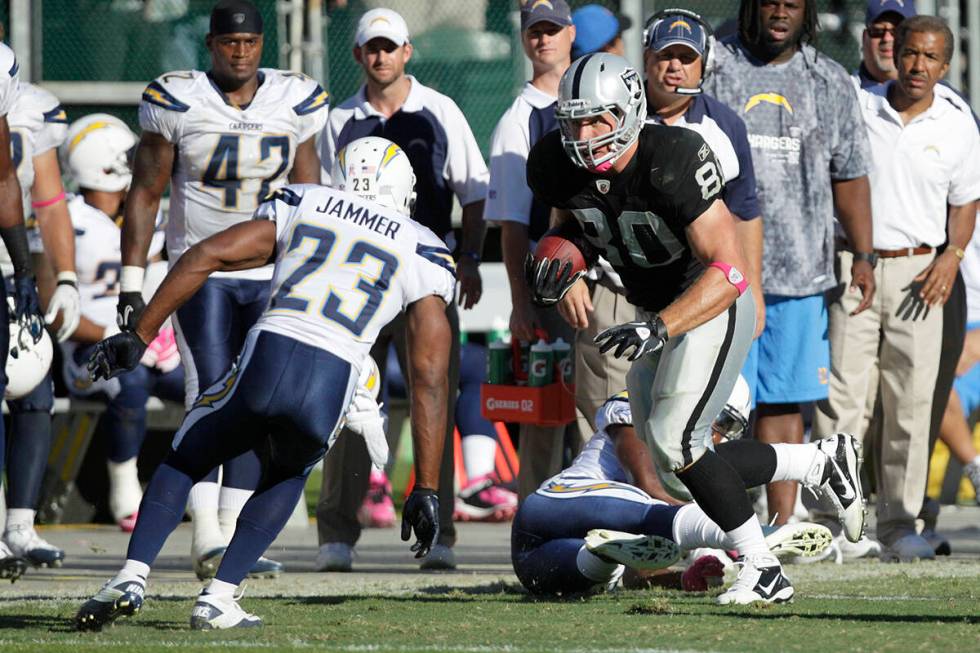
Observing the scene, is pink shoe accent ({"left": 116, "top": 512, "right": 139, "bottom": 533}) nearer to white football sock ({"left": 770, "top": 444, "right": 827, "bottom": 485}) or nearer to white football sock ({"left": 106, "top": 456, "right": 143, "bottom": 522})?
white football sock ({"left": 106, "top": 456, "right": 143, "bottom": 522})

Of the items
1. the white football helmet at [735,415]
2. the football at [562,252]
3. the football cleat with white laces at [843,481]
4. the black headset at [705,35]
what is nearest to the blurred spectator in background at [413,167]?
the black headset at [705,35]

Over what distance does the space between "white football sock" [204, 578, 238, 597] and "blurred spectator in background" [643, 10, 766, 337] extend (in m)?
2.41

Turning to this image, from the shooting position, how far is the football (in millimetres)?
5707

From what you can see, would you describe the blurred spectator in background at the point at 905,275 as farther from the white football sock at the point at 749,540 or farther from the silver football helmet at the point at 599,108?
the silver football helmet at the point at 599,108

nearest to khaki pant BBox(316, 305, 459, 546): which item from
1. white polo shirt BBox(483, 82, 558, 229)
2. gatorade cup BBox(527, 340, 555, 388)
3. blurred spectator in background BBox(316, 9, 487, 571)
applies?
blurred spectator in background BBox(316, 9, 487, 571)

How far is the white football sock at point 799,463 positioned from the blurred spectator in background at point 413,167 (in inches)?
72.9

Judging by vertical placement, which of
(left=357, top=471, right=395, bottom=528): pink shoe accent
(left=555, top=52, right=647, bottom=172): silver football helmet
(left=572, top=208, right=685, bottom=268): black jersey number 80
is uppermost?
(left=555, top=52, right=647, bottom=172): silver football helmet

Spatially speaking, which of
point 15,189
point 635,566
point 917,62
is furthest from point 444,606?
point 917,62

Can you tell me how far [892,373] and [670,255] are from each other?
250 cm

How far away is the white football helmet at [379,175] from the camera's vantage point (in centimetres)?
571

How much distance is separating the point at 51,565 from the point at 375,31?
2.53 metres

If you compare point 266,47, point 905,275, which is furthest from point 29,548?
point 266,47

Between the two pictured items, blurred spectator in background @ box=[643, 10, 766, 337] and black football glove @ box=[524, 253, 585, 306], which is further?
blurred spectator in background @ box=[643, 10, 766, 337]

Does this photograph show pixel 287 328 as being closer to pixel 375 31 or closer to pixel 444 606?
pixel 444 606
